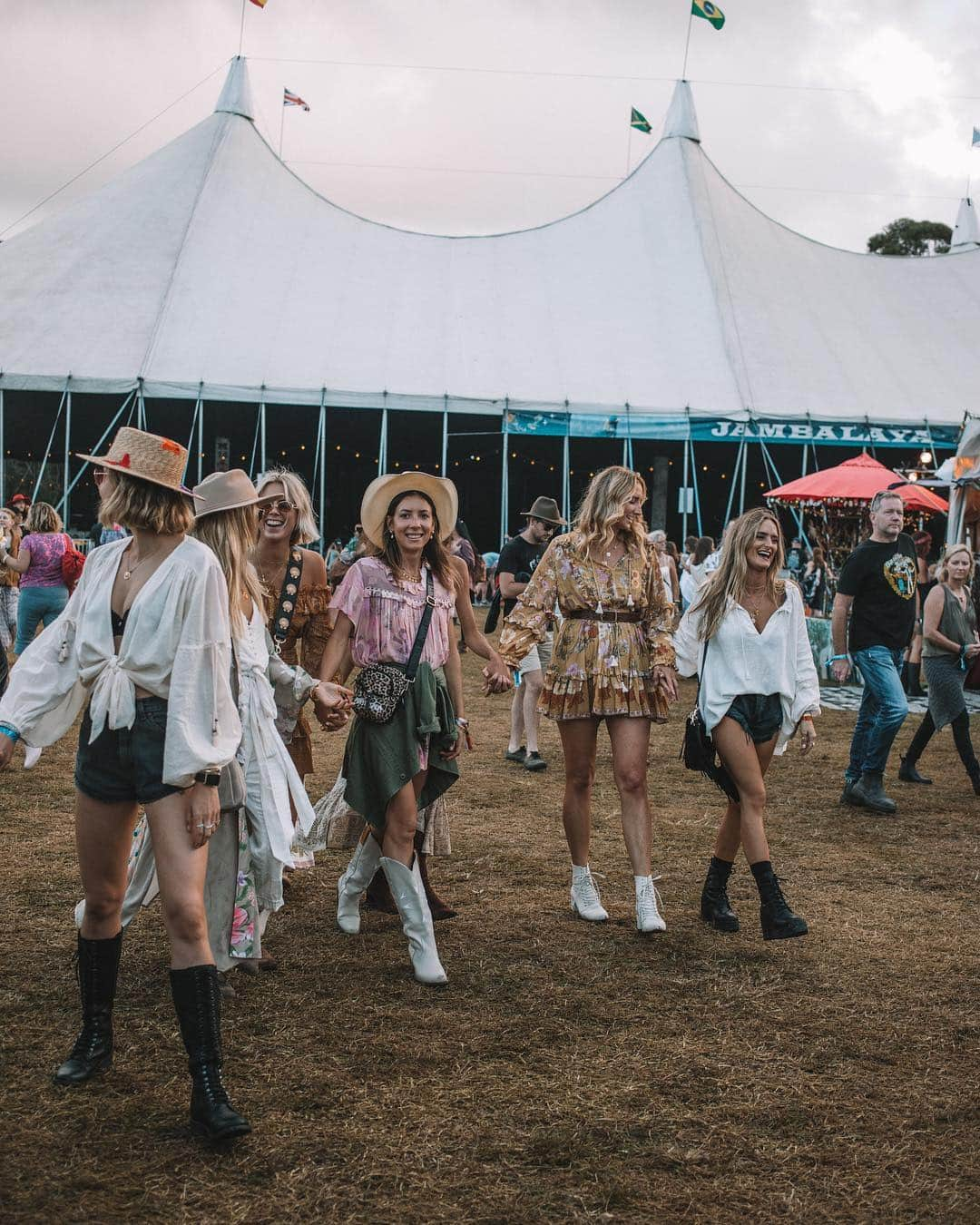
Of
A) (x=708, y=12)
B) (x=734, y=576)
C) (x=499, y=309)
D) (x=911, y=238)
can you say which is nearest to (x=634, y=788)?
(x=734, y=576)

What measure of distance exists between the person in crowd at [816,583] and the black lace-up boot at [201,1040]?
42.7ft

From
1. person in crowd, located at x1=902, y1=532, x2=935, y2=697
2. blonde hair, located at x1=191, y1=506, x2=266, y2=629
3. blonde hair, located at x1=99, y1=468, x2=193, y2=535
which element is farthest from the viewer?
person in crowd, located at x1=902, y1=532, x2=935, y2=697

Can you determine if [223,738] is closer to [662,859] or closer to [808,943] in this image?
[808,943]

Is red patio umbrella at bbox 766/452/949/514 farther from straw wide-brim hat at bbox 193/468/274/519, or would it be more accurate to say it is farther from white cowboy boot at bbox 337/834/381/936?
straw wide-brim hat at bbox 193/468/274/519

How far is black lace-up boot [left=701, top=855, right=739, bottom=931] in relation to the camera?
459 cm

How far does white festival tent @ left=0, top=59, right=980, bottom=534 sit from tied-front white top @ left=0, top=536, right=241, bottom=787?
1721 cm

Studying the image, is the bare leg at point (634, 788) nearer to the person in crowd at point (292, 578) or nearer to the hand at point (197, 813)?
the person in crowd at point (292, 578)

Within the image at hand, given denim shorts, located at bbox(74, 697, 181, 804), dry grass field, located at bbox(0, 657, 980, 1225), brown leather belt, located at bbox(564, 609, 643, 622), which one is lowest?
dry grass field, located at bbox(0, 657, 980, 1225)

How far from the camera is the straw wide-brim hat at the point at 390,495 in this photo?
14.1 feet

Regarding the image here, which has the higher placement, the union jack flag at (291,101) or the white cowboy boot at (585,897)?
the union jack flag at (291,101)

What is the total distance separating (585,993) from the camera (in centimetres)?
385

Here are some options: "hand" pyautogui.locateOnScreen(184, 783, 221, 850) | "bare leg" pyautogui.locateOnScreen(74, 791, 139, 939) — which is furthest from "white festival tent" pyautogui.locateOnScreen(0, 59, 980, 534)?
"hand" pyautogui.locateOnScreen(184, 783, 221, 850)

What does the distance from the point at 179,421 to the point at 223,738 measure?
70.2 feet

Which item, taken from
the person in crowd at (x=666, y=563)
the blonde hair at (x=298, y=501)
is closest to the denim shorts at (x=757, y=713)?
the blonde hair at (x=298, y=501)
